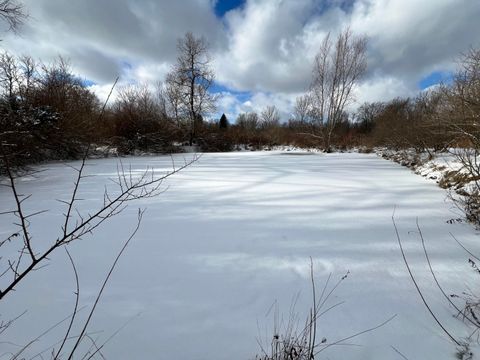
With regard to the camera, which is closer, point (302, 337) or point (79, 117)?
point (302, 337)

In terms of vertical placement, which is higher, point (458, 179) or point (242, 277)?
point (458, 179)

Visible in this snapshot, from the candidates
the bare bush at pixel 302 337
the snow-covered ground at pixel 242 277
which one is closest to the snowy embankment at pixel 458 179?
the snow-covered ground at pixel 242 277

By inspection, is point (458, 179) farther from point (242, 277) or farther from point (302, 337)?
point (302, 337)

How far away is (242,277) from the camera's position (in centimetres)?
220

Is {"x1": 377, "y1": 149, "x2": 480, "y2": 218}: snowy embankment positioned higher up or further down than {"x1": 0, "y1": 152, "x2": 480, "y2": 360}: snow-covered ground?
higher up

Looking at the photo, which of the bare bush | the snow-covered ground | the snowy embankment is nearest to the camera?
the bare bush

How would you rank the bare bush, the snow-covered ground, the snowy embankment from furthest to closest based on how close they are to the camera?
the snowy embankment < the snow-covered ground < the bare bush

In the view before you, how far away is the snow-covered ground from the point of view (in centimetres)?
158

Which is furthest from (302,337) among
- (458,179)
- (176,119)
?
(176,119)

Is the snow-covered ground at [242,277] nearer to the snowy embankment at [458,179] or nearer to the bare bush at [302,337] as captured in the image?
the bare bush at [302,337]

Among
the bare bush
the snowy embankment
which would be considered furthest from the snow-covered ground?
the snowy embankment

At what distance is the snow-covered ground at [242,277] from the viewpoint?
62.3 inches

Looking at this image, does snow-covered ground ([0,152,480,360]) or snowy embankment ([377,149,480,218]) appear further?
snowy embankment ([377,149,480,218])

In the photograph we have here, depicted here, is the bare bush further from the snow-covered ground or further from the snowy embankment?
the snowy embankment
